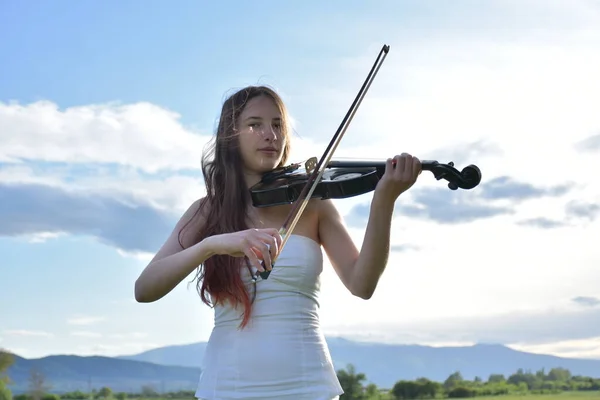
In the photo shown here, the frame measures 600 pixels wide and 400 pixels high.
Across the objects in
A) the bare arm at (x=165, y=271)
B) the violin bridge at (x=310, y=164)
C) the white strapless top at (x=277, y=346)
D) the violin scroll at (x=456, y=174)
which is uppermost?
the violin bridge at (x=310, y=164)

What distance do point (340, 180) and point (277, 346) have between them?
627 mm

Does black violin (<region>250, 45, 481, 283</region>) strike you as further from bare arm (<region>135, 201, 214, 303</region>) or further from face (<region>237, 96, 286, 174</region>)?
bare arm (<region>135, 201, 214, 303</region>)

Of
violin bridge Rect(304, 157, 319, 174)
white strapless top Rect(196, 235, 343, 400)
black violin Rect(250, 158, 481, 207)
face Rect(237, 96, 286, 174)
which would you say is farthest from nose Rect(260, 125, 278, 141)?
white strapless top Rect(196, 235, 343, 400)

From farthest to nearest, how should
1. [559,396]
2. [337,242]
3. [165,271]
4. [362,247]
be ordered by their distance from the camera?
[559,396]
[337,242]
[362,247]
[165,271]

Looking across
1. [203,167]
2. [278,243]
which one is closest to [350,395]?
[203,167]

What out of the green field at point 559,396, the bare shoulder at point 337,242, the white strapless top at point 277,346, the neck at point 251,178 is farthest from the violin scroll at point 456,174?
the green field at point 559,396

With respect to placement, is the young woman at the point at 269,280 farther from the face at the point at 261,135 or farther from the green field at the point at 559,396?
the green field at the point at 559,396

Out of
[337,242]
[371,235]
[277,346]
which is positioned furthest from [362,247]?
[277,346]

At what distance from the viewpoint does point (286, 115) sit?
8.81 ft

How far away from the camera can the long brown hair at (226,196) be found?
2.39m

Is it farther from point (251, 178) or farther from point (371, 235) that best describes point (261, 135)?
point (371, 235)

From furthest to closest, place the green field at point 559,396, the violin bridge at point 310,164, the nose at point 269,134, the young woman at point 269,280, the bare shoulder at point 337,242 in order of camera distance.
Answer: the green field at point 559,396, the violin bridge at point 310,164, the nose at point 269,134, the bare shoulder at point 337,242, the young woman at point 269,280

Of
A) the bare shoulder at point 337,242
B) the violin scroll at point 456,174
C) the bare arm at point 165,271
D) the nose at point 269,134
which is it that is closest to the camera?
the bare arm at point 165,271

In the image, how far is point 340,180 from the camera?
2551mm
